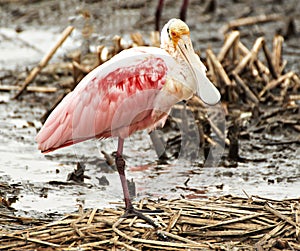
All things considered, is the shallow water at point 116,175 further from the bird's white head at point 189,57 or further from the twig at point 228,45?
the twig at point 228,45

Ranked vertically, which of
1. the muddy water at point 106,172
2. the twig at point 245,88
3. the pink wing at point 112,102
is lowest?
the muddy water at point 106,172

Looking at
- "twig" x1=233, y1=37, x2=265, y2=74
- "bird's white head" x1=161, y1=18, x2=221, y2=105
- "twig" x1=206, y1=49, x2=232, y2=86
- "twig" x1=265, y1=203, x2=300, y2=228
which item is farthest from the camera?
"twig" x1=233, y1=37, x2=265, y2=74

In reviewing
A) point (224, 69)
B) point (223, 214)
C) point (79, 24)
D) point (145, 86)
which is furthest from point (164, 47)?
point (79, 24)

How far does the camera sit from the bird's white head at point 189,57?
6.56 meters

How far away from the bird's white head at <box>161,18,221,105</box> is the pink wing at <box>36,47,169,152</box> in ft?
0.38

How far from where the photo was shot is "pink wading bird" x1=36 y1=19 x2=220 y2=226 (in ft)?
21.6

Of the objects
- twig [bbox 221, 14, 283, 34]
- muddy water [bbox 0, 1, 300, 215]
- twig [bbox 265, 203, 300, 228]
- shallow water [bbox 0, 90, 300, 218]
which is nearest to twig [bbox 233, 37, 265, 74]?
muddy water [bbox 0, 1, 300, 215]

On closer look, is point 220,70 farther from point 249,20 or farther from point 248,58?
point 249,20

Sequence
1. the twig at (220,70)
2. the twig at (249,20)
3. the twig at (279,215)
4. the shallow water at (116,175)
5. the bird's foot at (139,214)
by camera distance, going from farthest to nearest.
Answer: the twig at (249,20) → the twig at (220,70) → the shallow water at (116,175) → the bird's foot at (139,214) → the twig at (279,215)

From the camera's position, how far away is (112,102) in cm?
677

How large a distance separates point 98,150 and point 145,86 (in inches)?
92.0

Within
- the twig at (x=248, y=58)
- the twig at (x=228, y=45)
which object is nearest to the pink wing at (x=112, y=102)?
the twig at (x=248, y=58)

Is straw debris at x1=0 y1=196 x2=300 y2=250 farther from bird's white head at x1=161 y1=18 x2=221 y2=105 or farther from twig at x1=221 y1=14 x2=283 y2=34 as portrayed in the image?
twig at x1=221 y1=14 x2=283 y2=34

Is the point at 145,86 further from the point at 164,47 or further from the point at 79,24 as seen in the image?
the point at 79,24
